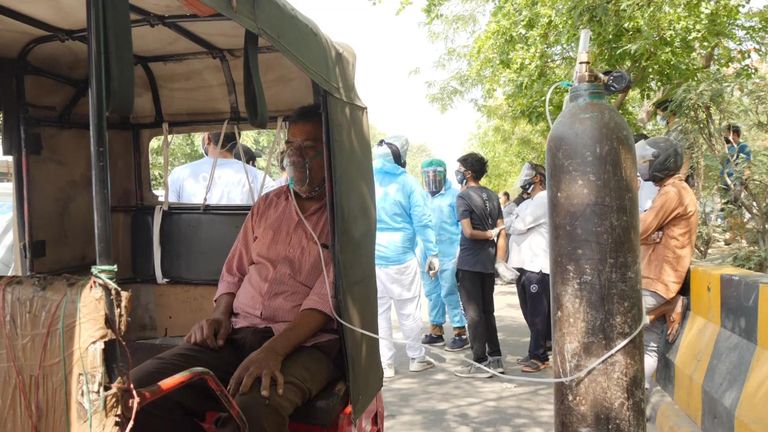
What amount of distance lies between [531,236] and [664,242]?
194 cm

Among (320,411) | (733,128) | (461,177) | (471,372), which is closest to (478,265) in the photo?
(471,372)

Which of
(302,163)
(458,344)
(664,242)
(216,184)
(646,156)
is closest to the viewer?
(302,163)

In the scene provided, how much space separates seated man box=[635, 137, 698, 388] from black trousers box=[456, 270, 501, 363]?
1.89 meters

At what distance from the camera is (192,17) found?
124 inches

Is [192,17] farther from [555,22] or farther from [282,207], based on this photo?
[555,22]

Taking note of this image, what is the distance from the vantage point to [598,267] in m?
2.25

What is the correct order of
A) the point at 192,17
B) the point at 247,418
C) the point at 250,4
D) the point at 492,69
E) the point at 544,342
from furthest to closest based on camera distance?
the point at 492,69 < the point at 544,342 < the point at 192,17 < the point at 247,418 < the point at 250,4

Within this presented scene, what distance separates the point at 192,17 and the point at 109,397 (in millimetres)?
2109

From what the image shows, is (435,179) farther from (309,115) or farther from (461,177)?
(309,115)

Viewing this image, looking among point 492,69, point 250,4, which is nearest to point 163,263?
point 250,4

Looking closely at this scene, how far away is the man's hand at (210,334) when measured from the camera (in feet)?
10.3

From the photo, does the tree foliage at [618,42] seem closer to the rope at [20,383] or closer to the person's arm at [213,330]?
the person's arm at [213,330]

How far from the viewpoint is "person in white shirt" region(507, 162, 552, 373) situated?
5922 millimetres

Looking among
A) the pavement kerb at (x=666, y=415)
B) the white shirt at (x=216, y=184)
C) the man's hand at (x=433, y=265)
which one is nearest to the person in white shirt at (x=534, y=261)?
the man's hand at (x=433, y=265)
